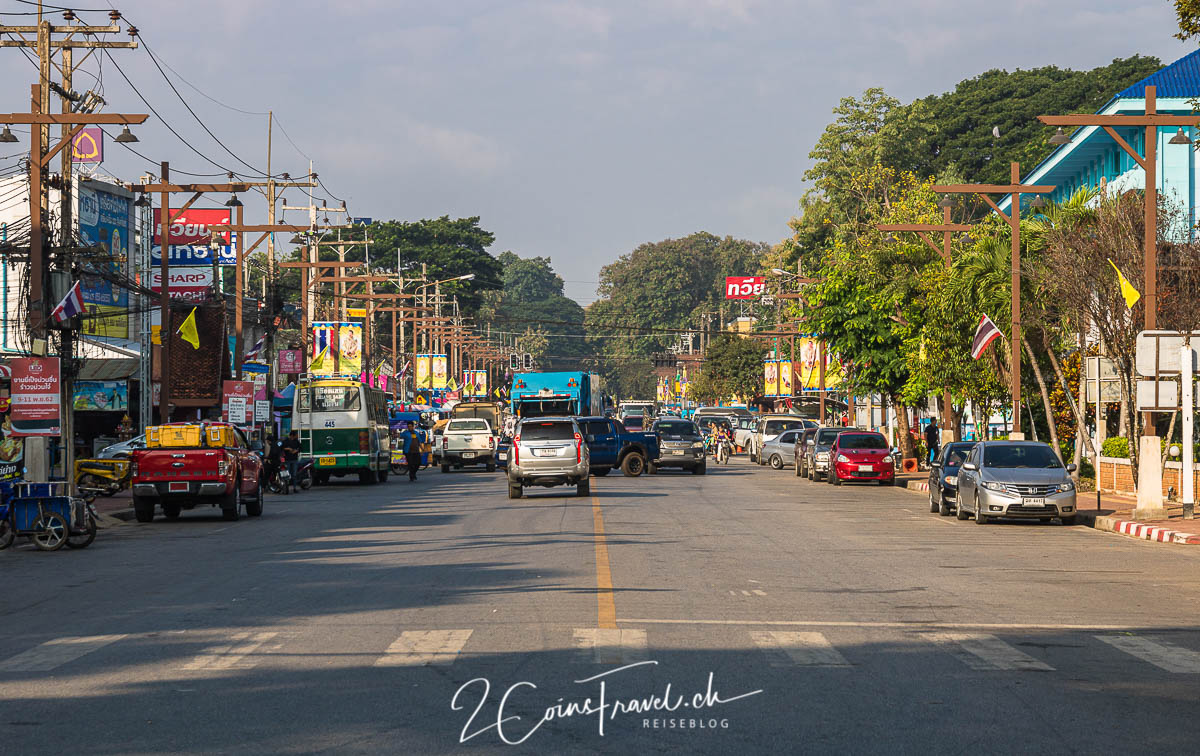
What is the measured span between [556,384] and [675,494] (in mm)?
14594

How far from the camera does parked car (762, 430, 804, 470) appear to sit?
56562 millimetres

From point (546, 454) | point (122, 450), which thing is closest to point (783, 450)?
point (546, 454)

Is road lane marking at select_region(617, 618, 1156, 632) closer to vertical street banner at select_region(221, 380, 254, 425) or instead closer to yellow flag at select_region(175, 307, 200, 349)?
vertical street banner at select_region(221, 380, 254, 425)

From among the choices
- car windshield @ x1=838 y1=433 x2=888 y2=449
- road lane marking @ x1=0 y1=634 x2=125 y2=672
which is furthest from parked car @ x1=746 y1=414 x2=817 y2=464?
road lane marking @ x1=0 y1=634 x2=125 y2=672

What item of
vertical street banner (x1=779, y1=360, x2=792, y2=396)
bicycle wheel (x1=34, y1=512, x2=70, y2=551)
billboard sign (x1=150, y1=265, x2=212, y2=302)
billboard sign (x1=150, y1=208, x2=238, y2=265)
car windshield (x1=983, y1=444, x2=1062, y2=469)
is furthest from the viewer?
vertical street banner (x1=779, y1=360, x2=792, y2=396)

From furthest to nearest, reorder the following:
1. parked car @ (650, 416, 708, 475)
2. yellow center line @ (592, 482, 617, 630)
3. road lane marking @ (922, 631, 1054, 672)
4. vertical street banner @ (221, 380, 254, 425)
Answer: parked car @ (650, 416, 708, 475) → vertical street banner @ (221, 380, 254, 425) → yellow center line @ (592, 482, 617, 630) → road lane marking @ (922, 631, 1054, 672)

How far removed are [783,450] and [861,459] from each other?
15.0m

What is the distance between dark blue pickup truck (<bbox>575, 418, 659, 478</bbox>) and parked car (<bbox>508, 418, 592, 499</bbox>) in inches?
401

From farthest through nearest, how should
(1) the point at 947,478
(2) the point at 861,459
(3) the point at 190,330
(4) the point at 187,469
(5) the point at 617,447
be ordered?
(5) the point at 617,447, (2) the point at 861,459, (3) the point at 190,330, (1) the point at 947,478, (4) the point at 187,469

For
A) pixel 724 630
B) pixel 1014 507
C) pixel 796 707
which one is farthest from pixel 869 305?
pixel 796 707

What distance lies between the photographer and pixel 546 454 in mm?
32062

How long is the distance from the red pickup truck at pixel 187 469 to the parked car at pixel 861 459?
20.3m

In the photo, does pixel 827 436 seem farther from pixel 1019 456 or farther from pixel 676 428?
pixel 1019 456

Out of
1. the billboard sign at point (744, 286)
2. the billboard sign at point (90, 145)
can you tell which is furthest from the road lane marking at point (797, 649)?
the billboard sign at point (744, 286)
